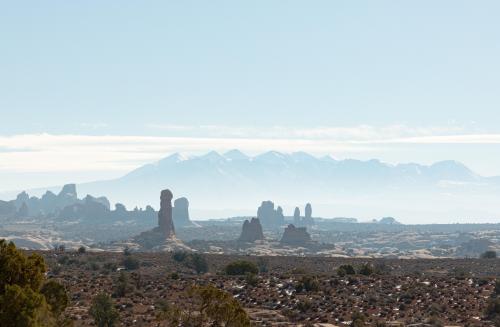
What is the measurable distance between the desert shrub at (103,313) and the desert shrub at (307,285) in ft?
71.6

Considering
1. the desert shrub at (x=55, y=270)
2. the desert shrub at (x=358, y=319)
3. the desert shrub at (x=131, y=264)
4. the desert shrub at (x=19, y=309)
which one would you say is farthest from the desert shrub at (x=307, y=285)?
the desert shrub at (x=131, y=264)

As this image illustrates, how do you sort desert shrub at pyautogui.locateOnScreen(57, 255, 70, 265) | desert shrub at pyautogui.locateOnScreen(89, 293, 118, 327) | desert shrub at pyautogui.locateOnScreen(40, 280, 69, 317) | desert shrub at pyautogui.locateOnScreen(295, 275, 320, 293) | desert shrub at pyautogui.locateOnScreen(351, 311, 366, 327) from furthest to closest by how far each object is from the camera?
desert shrub at pyautogui.locateOnScreen(57, 255, 70, 265)
desert shrub at pyautogui.locateOnScreen(295, 275, 320, 293)
desert shrub at pyautogui.locateOnScreen(351, 311, 366, 327)
desert shrub at pyautogui.locateOnScreen(89, 293, 118, 327)
desert shrub at pyautogui.locateOnScreen(40, 280, 69, 317)

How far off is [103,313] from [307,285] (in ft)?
77.9

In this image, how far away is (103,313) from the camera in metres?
44.2

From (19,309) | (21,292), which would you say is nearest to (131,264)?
(21,292)

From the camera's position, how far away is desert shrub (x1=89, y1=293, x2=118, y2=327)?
144 feet

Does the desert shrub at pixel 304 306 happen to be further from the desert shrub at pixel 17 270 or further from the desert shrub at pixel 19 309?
the desert shrub at pixel 19 309

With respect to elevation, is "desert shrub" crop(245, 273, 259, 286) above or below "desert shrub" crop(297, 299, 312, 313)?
above

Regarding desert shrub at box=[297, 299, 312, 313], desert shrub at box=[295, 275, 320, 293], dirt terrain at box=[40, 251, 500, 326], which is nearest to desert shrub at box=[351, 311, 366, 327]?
dirt terrain at box=[40, 251, 500, 326]

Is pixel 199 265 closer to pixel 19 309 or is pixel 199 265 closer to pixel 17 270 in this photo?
pixel 17 270

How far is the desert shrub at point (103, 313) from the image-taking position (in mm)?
43875

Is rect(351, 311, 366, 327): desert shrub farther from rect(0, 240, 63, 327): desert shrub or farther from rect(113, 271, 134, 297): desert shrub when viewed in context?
rect(0, 240, 63, 327): desert shrub

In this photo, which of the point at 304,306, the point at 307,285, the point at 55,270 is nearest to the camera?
the point at 304,306

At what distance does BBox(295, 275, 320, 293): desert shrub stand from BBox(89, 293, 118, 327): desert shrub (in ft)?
71.6
